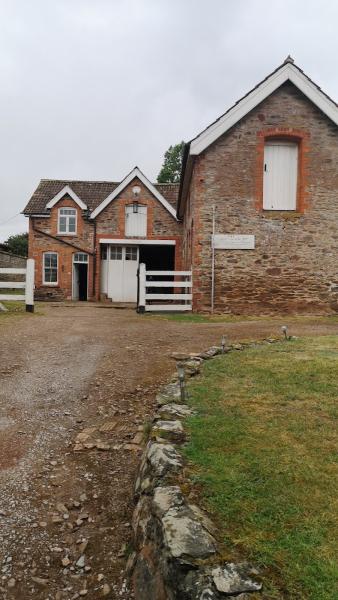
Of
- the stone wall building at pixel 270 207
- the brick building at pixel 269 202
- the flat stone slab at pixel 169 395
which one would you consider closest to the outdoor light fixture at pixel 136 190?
the brick building at pixel 269 202

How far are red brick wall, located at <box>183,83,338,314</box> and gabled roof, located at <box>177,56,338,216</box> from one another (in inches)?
10.4

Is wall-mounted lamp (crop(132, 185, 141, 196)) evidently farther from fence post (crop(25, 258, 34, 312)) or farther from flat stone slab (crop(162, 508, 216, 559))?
flat stone slab (crop(162, 508, 216, 559))

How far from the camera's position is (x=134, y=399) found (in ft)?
17.3

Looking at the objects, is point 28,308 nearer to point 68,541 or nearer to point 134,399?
point 134,399

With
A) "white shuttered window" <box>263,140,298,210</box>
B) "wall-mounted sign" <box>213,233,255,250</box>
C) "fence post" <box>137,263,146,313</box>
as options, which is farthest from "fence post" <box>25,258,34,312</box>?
"white shuttered window" <box>263,140,298,210</box>

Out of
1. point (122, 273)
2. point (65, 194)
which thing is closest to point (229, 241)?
point (122, 273)

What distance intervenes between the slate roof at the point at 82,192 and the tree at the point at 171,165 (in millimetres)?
22395

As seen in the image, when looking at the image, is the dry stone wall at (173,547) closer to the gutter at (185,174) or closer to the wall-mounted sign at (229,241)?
the wall-mounted sign at (229,241)

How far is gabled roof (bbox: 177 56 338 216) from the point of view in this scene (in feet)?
45.0

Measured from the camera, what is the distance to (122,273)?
25.0 meters

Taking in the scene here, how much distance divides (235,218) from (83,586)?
1272 centimetres

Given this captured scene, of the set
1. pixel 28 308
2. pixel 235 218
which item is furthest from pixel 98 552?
pixel 235 218

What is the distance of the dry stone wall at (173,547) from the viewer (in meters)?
1.97

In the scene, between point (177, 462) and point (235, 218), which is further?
point (235, 218)
